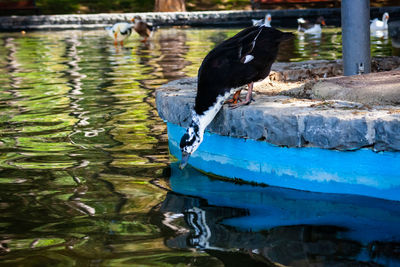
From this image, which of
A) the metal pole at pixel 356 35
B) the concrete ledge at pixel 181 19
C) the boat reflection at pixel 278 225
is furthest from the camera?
the concrete ledge at pixel 181 19

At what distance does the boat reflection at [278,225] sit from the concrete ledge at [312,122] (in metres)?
0.37

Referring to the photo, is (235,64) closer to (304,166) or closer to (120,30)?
(304,166)

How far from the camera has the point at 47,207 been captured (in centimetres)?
427

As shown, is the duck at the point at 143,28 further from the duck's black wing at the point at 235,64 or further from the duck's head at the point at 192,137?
the duck's head at the point at 192,137

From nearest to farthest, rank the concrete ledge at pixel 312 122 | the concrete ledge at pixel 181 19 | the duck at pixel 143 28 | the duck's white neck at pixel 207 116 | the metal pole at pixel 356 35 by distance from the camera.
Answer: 1. the concrete ledge at pixel 312 122
2. the duck's white neck at pixel 207 116
3. the metal pole at pixel 356 35
4. the duck at pixel 143 28
5. the concrete ledge at pixel 181 19

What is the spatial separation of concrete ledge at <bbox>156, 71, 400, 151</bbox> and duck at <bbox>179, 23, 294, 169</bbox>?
0.51 feet

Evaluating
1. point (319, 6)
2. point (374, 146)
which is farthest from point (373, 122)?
point (319, 6)

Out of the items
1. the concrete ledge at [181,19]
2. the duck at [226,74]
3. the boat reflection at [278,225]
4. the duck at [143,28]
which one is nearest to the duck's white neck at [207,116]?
the duck at [226,74]

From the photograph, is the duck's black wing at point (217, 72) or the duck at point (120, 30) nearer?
the duck's black wing at point (217, 72)

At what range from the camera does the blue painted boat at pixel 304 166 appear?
13.6ft

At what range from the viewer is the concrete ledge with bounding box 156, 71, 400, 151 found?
405 centimetres

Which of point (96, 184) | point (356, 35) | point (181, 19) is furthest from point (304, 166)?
point (181, 19)

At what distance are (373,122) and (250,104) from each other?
41.8 inches

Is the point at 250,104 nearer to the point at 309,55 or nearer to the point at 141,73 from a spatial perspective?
the point at 141,73
